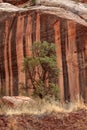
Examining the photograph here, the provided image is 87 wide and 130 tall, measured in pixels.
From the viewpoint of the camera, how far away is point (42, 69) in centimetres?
2245

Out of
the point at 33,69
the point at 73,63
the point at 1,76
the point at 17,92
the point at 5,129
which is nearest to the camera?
the point at 5,129

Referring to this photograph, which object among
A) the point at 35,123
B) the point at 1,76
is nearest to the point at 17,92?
the point at 1,76

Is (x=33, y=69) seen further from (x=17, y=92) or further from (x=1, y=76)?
(x=1, y=76)

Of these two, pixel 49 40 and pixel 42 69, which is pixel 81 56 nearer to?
pixel 49 40

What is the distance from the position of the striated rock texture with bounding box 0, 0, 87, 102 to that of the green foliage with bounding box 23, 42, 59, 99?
226cm

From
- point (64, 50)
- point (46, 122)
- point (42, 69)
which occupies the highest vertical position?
point (64, 50)

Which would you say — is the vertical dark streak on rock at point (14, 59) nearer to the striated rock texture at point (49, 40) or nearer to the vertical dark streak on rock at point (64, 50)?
the striated rock texture at point (49, 40)

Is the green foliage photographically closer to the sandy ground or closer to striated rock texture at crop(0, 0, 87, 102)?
striated rock texture at crop(0, 0, 87, 102)

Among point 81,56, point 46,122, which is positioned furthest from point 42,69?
point 46,122

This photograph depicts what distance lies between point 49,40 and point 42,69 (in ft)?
15.8

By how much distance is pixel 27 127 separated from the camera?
499 inches

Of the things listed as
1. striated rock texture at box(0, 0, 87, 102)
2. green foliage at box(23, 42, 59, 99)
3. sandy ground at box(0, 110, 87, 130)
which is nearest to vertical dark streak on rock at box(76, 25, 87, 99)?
striated rock texture at box(0, 0, 87, 102)

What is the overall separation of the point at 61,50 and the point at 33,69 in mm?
4175

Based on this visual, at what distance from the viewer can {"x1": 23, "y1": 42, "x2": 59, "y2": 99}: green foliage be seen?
2159cm
